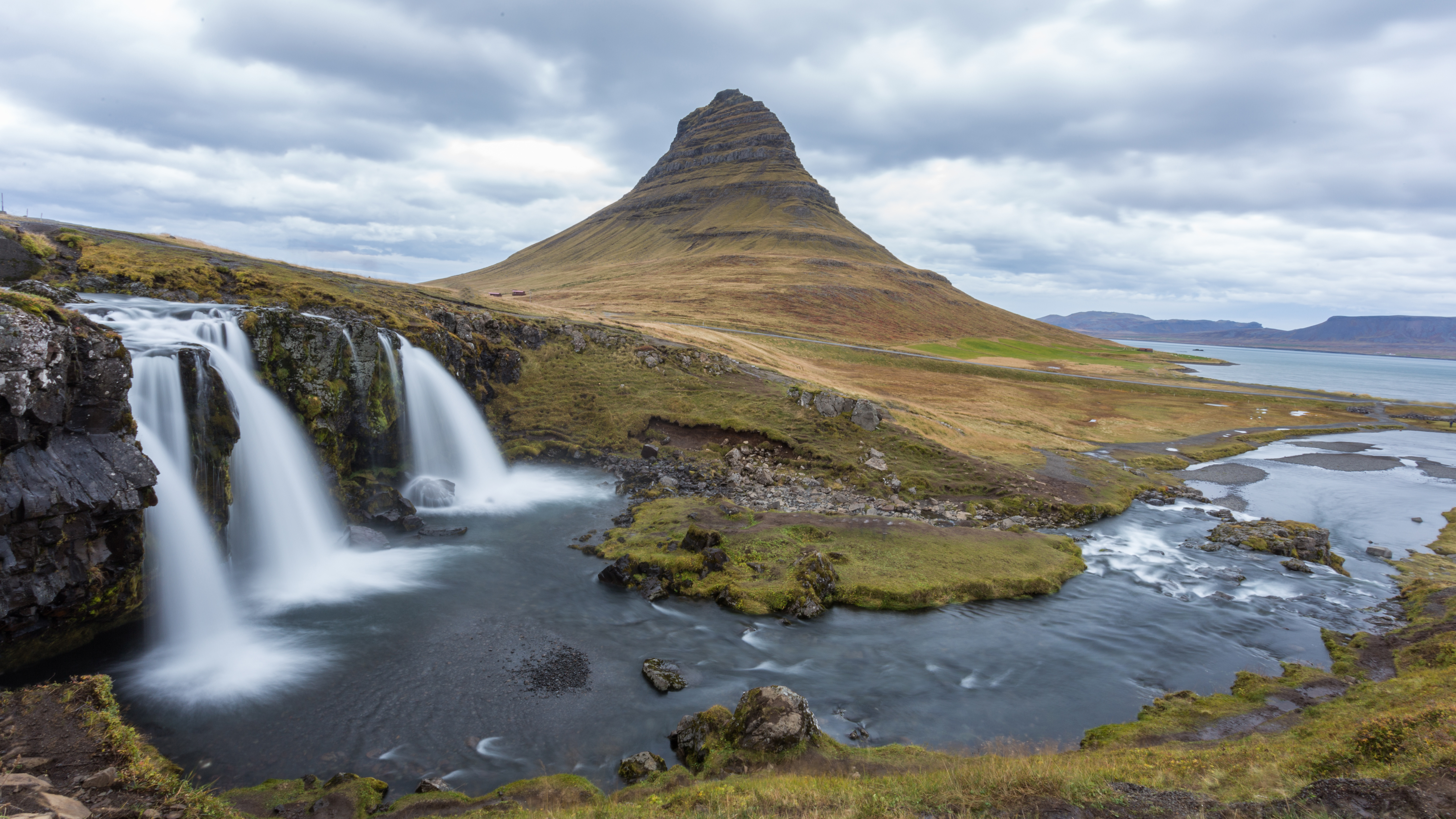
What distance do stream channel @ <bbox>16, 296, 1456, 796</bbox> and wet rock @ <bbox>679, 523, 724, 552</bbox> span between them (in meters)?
3.49

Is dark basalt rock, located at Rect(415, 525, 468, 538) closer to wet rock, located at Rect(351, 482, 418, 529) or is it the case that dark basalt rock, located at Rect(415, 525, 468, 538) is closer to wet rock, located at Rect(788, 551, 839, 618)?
wet rock, located at Rect(351, 482, 418, 529)

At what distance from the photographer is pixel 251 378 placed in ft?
94.7

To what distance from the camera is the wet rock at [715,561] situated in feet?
85.4

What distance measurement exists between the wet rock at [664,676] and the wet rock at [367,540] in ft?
51.7

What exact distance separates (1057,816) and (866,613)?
539 inches

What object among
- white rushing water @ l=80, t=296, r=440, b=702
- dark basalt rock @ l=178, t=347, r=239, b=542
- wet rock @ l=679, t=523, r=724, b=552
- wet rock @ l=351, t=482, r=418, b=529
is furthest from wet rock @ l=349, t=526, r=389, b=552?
wet rock @ l=679, t=523, r=724, b=552

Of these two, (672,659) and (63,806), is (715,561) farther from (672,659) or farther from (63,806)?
(63,806)

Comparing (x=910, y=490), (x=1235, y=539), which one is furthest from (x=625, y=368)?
(x=1235, y=539)

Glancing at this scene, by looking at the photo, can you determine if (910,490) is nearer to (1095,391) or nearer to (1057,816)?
(1057,816)

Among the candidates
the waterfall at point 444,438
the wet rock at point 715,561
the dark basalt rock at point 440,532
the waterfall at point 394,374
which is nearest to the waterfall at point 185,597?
the dark basalt rock at point 440,532

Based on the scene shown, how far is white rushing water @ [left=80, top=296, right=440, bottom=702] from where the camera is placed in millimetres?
19062

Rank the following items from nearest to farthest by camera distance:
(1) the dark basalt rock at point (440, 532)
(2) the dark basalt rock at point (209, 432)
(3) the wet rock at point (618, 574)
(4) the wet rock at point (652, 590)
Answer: (2) the dark basalt rock at point (209, 432) < (4) the wet rock at point (652, 590) < (3) the wet rock at point (618, 574) < (1) the dark basalt rock at point (440, 532)

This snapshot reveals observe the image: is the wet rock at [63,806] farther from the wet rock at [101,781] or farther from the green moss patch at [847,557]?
the green moss patch at [847,557]

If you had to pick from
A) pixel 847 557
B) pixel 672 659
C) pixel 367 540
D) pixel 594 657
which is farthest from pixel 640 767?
pixel 367 540
